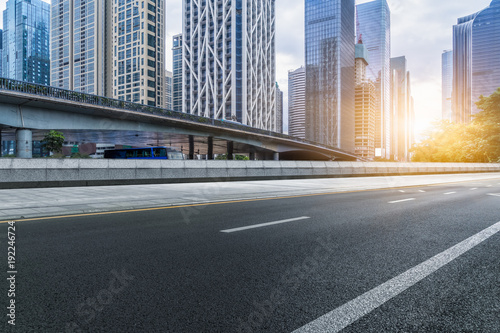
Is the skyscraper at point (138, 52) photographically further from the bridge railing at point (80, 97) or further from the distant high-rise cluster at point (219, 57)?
the bridge railing at point (80, 97)

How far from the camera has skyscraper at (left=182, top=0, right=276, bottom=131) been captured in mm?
120375

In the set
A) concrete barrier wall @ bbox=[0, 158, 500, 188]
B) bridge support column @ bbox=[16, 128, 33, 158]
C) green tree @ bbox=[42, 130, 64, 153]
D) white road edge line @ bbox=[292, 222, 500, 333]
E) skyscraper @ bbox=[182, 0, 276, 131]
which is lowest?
white road edge line @ bbox=[292, 222, 500, 333]

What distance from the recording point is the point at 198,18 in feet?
416

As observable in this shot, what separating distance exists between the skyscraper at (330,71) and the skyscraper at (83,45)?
354ft

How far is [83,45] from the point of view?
170 meters

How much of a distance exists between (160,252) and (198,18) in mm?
137311

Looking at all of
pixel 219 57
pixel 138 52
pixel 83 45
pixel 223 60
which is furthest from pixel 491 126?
pixel 83 45

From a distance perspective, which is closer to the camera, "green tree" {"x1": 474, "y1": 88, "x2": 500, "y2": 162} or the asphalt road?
the asphalt road

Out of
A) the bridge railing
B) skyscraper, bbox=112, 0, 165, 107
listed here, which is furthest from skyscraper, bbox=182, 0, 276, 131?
the bridge railing

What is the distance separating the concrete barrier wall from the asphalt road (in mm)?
9041

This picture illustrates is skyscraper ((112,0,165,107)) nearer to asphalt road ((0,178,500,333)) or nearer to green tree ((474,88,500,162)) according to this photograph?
green tree ((474,88,500,162))

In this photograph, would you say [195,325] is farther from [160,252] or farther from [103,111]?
[103,111]

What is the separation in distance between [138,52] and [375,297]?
511 ft

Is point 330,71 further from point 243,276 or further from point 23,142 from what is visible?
point 243,276
